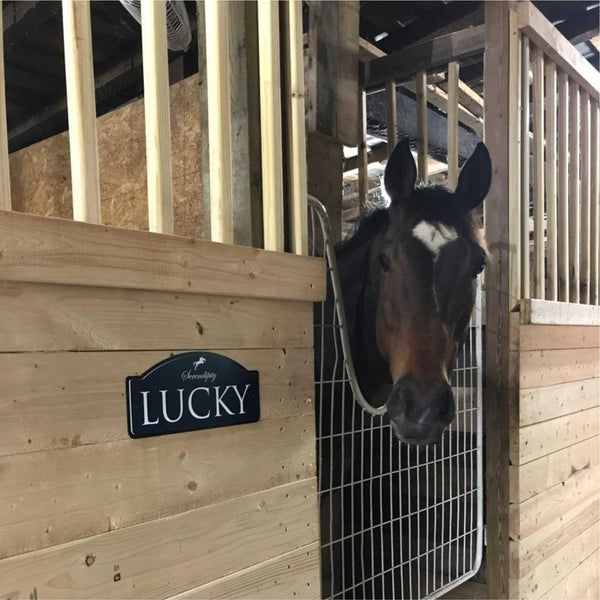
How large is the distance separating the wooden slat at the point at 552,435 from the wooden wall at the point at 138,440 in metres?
1.04

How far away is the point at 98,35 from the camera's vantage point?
2.88m

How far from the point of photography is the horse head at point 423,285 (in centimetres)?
137

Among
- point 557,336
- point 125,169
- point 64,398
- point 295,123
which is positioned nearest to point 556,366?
point 557,336

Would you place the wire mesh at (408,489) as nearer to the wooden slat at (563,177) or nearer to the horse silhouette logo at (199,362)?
the wooden slat at (563,177)

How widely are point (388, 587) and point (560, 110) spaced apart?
2076 millimetres

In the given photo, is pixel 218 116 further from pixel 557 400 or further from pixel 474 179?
pixel 557 400

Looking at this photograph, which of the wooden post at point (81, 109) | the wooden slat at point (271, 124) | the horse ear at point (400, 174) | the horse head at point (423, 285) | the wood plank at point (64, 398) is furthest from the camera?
the horse ear at point (400, 174)

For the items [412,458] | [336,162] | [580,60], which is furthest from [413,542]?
[580,60]

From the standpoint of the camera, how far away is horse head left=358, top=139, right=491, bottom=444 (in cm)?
137

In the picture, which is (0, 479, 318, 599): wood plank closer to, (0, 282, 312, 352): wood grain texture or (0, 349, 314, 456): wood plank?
(0, 349, 314, 456): wood plank

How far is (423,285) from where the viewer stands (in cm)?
147

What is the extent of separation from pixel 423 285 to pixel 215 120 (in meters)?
0.74

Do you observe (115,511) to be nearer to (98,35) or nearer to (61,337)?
(61,337)

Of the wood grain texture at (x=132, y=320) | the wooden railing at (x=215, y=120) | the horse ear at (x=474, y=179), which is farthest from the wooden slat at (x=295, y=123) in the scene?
the horse ear at (x=474, y=179)
